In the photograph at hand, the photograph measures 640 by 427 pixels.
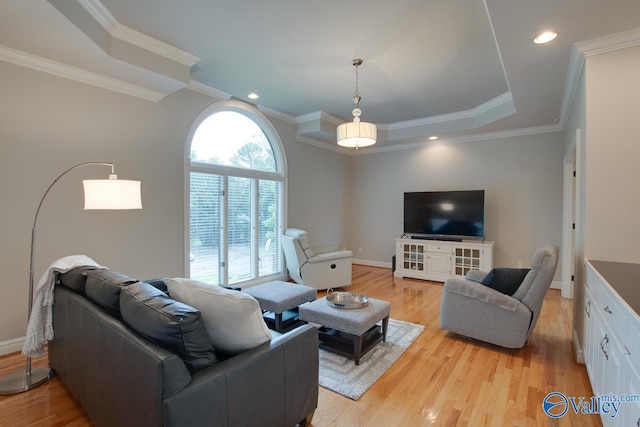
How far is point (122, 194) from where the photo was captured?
2254 mm

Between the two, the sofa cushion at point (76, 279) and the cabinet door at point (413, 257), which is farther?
the cabinet door at point (413, 257)

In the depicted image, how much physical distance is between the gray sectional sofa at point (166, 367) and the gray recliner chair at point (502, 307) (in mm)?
1862

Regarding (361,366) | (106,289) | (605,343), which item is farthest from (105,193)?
(605,343)

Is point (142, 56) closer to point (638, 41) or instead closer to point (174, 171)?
point (174, 171)

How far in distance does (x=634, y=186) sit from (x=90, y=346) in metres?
3.80

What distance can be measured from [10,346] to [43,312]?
0.93m

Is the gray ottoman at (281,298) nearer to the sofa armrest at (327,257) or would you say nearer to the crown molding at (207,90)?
the sofa armrest at (327,257)

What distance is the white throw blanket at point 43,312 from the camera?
7.02 feet

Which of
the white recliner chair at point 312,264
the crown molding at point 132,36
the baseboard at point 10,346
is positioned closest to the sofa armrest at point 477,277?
the white recliner chair at point 312,264

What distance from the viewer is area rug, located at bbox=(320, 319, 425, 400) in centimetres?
225

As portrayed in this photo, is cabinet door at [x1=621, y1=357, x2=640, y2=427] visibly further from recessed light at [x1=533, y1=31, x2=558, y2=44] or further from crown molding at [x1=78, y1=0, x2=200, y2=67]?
crown molding at [x1=78, y1=0, x2=200, y2=67]

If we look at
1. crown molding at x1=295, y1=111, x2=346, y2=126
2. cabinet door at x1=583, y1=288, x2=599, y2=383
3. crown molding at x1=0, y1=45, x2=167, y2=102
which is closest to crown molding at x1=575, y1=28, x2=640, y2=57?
cabinet door at x1=583, y1=288, x2=599, y2=383

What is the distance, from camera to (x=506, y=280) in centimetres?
298

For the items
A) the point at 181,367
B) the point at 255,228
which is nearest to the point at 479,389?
the point at 181,367
